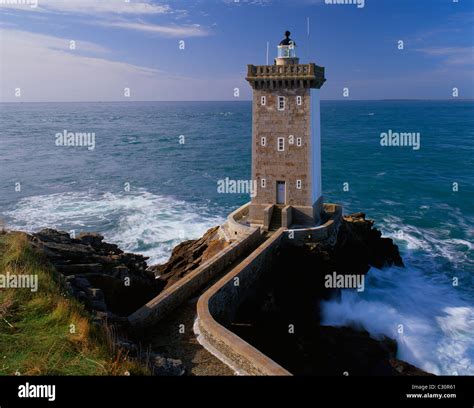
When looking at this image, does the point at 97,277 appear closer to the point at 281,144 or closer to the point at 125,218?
the point at 281,144

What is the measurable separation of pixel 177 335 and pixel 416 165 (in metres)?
49.4

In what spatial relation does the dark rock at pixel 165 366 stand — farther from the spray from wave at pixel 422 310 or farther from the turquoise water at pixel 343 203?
the turquoise water at pixel 343 203

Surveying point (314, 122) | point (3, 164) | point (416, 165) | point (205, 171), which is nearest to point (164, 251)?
point (314, 122)

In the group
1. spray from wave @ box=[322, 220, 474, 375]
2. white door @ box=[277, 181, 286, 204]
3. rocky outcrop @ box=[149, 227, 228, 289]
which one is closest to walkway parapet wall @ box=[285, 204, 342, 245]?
white door @ box=[277, 181, 286, 204]

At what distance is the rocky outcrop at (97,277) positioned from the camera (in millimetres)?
12148

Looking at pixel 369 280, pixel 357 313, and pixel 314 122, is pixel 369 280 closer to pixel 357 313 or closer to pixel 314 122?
pixel 357 313

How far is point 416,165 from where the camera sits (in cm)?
5556

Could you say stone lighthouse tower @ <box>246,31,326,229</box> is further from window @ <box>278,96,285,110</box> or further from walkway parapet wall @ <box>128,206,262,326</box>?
walkway parapet wall @ <box>128,206,262,326</box>

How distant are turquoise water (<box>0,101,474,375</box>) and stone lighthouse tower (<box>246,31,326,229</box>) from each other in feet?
15.0

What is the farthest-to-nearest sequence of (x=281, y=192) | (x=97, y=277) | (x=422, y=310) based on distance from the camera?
(x=281, y=192) → (x=422, y=310) → (x=97, y=277)

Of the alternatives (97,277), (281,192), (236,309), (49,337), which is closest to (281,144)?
(281,192)

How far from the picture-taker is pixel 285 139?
811 inches

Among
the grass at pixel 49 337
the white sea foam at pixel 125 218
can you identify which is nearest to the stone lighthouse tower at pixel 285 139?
the white sea foam at pixel 125 218

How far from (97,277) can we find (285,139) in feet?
33.8
